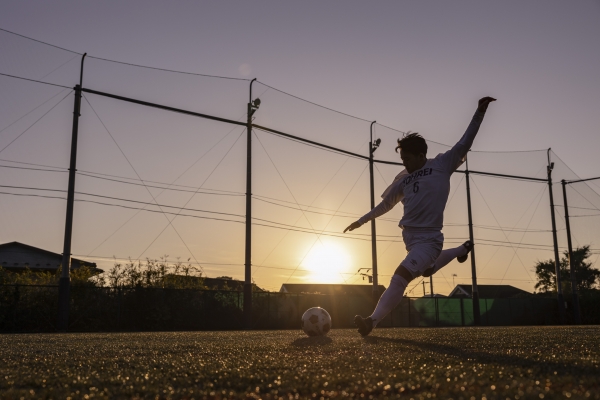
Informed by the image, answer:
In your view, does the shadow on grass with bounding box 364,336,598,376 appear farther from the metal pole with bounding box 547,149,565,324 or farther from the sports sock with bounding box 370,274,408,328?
the metal pole with bounding box 547,149,565,324

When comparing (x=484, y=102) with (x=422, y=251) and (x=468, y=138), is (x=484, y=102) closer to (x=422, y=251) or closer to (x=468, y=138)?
(x=468, y=138)

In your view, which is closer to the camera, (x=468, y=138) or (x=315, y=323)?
(x=468, y=138)

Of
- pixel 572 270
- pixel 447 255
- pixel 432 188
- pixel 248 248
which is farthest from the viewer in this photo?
pixel 572 270

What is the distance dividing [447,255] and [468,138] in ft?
4.30

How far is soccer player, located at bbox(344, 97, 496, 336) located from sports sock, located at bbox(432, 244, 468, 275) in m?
0.13

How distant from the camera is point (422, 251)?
5363 mm

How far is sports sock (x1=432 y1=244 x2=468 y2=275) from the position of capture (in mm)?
5821

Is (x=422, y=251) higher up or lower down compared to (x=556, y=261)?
lower down

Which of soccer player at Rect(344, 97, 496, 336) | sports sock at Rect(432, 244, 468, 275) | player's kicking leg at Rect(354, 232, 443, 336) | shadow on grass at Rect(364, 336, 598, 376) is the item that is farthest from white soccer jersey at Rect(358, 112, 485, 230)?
shadow on grass at Rect(364, 336, 598, 376)

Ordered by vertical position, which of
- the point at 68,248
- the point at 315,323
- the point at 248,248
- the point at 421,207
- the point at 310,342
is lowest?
the point at 310,342

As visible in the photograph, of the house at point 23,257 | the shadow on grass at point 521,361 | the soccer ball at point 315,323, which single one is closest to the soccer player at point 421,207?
the soccer ball at point 315,323

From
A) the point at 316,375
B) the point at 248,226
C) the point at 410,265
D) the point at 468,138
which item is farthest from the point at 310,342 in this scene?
the point at 248,226

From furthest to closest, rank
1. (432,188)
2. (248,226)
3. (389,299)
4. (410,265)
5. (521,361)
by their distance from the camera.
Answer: (248,226)
(389,299)
(432,188)
(410,265)
(521,361)

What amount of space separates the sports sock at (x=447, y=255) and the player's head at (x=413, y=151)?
98cm
